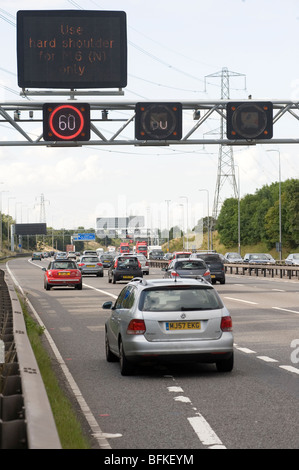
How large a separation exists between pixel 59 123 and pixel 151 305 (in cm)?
1684

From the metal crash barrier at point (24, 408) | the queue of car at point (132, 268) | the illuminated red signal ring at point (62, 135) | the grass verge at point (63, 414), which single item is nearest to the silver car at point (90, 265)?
the queue of car at point (132, 268)

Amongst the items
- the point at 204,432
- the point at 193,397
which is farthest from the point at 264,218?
the point at 204,432

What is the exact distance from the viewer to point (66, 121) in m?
28.5

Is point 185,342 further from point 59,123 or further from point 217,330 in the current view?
point 59,123

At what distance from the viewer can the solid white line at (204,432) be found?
301 inches

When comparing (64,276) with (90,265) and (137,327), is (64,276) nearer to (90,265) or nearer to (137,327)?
(90,265)

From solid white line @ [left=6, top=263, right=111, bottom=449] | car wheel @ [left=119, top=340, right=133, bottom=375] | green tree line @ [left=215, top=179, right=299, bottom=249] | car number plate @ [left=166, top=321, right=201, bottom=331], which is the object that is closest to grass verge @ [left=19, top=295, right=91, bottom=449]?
solid white line @ [left=6, top=263, right=111, bottom=449]

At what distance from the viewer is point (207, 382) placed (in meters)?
11.6

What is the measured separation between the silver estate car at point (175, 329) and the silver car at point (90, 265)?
45509mm

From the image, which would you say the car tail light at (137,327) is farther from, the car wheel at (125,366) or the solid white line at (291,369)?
the solid white line at (291,369)

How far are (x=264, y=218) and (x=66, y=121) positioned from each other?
100889mm

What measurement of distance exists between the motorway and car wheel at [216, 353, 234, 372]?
10 centimetres
